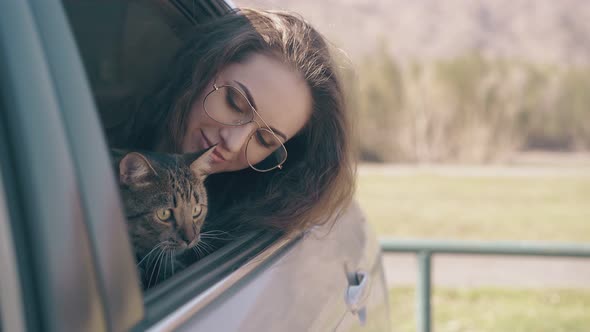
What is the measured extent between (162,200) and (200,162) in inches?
7.2

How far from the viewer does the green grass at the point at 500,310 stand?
5.27 metres

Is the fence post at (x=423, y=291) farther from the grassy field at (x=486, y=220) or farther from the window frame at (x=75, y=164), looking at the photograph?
the window frame at (x=75, y=164)

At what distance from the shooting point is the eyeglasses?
2.29 meters

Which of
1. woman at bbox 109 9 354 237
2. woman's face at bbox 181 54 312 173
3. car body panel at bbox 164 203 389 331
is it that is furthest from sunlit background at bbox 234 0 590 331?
car body panel at bbox 164 203 389 331

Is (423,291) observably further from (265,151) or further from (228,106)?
(228,106)

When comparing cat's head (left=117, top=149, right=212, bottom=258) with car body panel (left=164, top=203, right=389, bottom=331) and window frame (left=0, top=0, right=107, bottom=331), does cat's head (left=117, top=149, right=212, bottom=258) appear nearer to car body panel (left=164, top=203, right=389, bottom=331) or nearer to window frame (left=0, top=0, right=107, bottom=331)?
car body panel (left=164, top=203, right=389, bottom=331)

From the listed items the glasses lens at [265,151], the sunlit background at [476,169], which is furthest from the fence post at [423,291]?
the glasses lens at [265,151]

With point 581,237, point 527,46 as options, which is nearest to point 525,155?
point 581,237

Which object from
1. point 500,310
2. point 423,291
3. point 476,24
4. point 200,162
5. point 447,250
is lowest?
point 500,310

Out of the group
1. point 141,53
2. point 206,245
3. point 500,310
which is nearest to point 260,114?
point 206,245

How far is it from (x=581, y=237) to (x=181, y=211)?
7.91m

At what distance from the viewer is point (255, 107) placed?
90.0 inches

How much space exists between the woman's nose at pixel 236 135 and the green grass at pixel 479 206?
7.18m

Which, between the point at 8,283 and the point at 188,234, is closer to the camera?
the point at 8,283
